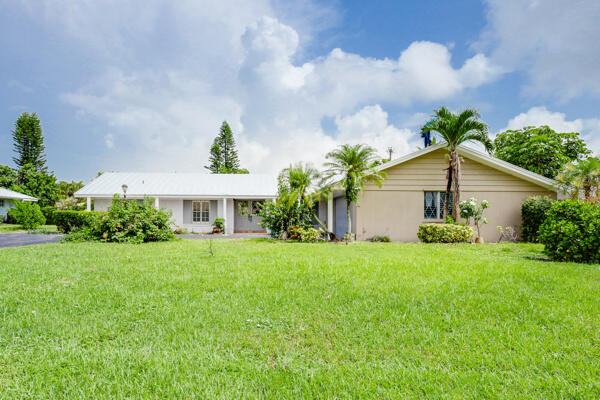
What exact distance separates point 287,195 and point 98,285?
360 inches

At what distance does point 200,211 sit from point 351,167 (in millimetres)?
12881

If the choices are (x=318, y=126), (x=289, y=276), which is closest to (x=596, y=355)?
(x=289, y=276)

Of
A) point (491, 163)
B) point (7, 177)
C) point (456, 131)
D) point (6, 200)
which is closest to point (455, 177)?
point (456, 131)

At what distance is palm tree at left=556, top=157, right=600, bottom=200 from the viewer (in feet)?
44.9

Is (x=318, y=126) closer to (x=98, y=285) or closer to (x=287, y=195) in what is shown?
(x=287, y=195)

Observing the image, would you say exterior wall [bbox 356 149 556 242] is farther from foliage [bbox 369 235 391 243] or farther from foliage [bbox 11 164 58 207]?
foliage [bbox 11 164 58 207]

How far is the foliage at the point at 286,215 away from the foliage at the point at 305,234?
0.35 meters

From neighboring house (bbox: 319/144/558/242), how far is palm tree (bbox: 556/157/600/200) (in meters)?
0.90

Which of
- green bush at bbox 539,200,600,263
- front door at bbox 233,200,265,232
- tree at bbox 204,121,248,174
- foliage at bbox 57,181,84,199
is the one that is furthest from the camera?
tree at bbox 204,121,248,174

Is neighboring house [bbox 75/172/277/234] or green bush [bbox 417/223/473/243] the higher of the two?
neighboring house [bbox 75/172/277/234]

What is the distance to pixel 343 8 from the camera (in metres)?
10.2

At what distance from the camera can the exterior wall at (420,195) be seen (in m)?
13.9

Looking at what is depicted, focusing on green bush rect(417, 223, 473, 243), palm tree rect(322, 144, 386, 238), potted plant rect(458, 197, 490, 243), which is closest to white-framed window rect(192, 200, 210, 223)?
palm tree rect(322, 144, 386, 238)

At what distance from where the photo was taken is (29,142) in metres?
39.2
